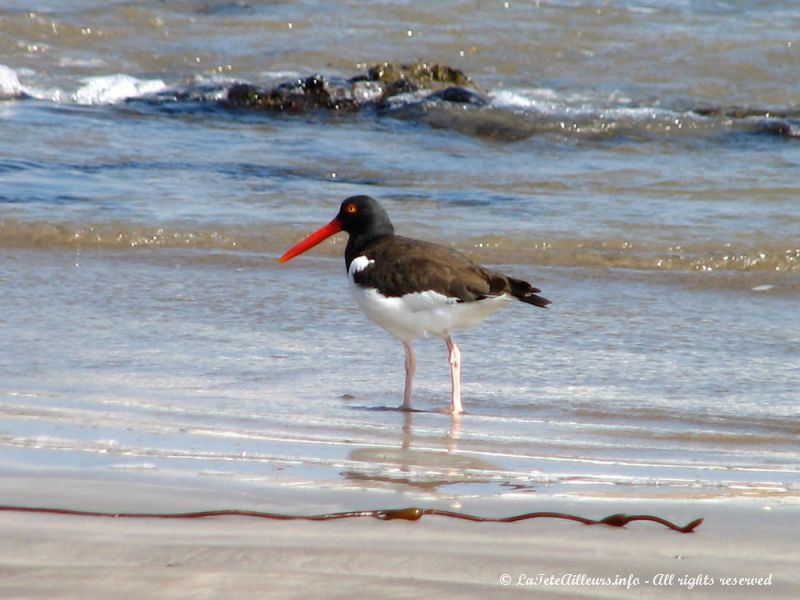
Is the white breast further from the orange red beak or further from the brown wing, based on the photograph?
the orange red beak

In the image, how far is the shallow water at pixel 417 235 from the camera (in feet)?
13.2

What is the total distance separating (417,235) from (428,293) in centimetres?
295

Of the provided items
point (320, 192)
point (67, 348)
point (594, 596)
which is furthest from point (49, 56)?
point (594, 596)

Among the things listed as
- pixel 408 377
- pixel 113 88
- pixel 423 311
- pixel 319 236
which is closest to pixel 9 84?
pixel 113 88

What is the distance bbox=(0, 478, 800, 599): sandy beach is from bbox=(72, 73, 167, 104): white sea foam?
33.1 ft

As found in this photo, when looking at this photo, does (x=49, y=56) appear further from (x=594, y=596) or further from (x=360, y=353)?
(x=594, y=596)

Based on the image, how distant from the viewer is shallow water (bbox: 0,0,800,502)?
4.02 meters

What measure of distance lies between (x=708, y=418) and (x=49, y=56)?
12420 millimetres

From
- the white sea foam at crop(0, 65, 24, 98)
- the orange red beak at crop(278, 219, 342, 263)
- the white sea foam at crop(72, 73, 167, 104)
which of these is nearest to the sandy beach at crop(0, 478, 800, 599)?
the orange red beak at crop(278, 219, 342, 263)

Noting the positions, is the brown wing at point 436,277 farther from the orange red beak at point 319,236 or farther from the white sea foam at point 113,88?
the white sea foam at point 113,88

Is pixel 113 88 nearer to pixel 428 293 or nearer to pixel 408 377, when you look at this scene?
pixel 428 293

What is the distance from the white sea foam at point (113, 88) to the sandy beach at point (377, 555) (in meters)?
10.1

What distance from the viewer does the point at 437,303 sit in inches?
195

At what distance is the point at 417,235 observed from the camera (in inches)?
310
